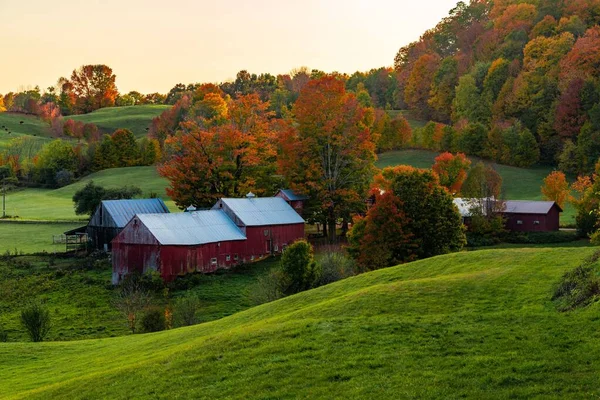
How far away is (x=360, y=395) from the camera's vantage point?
15094mm

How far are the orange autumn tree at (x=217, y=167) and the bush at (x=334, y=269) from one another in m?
24.6

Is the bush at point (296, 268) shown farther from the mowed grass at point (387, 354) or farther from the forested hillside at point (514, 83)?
the forested hillside at point (514, 83)

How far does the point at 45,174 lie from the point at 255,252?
229ft

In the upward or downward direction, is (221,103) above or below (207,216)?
above

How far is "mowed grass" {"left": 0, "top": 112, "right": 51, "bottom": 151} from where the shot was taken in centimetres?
14975

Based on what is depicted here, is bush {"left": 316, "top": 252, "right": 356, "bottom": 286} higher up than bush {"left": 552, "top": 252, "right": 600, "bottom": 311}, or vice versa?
bush {"left": 552, "top": 252, "right": 600, "bottom": 311}

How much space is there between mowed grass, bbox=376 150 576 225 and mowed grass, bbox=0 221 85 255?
45638mm

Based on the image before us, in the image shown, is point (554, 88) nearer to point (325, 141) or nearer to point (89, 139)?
point (325, 141)

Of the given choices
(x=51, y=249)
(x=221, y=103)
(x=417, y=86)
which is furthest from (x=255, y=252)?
(x=417, y=86)

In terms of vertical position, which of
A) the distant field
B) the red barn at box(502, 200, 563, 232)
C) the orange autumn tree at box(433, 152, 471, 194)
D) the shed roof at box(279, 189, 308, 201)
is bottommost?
the red barn at box(502, 200, 563, 232)

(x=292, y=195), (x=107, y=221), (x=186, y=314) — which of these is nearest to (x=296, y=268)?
(x=186, y=314)

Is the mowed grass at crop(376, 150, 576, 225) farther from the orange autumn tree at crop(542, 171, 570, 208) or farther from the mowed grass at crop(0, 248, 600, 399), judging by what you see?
the mowed grass at crop(0, 248, 600, 399)

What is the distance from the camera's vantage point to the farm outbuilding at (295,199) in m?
65.2

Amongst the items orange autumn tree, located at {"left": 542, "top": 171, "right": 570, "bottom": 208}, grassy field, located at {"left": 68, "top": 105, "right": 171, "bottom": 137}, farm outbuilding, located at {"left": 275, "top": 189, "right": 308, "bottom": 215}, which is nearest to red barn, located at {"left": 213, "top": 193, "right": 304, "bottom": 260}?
farm outbuilding, located at {"left": 275, "top": 189, "right": 308, "bottom": 215}
